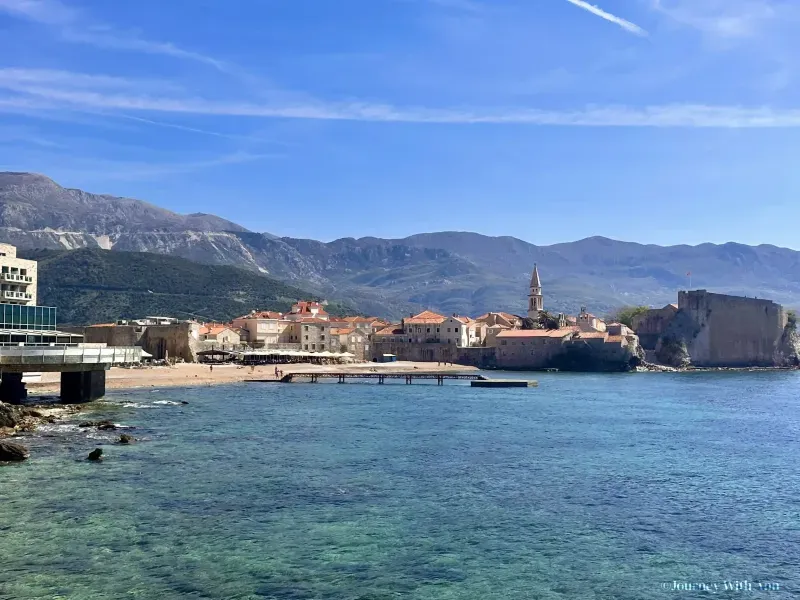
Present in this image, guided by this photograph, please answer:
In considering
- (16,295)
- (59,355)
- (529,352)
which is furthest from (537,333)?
(59,355)

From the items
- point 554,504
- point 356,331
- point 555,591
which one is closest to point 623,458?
point 554,504

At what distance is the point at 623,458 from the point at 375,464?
1076 cm

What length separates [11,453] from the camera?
2798 centimetres

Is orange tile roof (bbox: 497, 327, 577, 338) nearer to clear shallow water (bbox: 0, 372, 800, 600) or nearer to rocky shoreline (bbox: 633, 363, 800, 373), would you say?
rocky shoreline (bbox: 633, 363, 800, 373)

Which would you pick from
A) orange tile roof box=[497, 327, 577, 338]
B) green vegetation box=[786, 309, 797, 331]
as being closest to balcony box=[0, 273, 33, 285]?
orange tile roof box=[497, 327, 577, 338]

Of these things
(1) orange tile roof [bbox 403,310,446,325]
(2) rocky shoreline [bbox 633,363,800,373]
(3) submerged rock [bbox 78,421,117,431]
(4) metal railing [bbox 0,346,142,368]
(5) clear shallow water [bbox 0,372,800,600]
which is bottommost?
(5) clear shallow water [bbox 0,372,800,600]

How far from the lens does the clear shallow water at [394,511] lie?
16.6 metres

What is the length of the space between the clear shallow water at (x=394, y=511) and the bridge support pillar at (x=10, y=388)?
6.95m

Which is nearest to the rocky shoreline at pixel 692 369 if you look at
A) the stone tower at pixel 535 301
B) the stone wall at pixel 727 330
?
the stone wall at pixel 727 330

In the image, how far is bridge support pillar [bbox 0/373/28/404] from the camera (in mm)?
44344

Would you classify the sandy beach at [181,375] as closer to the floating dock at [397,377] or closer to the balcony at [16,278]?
the floating dock at [397,377]

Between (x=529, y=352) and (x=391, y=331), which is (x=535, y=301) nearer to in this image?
(x=529, y=352)

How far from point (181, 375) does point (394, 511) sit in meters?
55.9

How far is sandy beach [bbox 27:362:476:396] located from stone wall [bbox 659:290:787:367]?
5400cm
